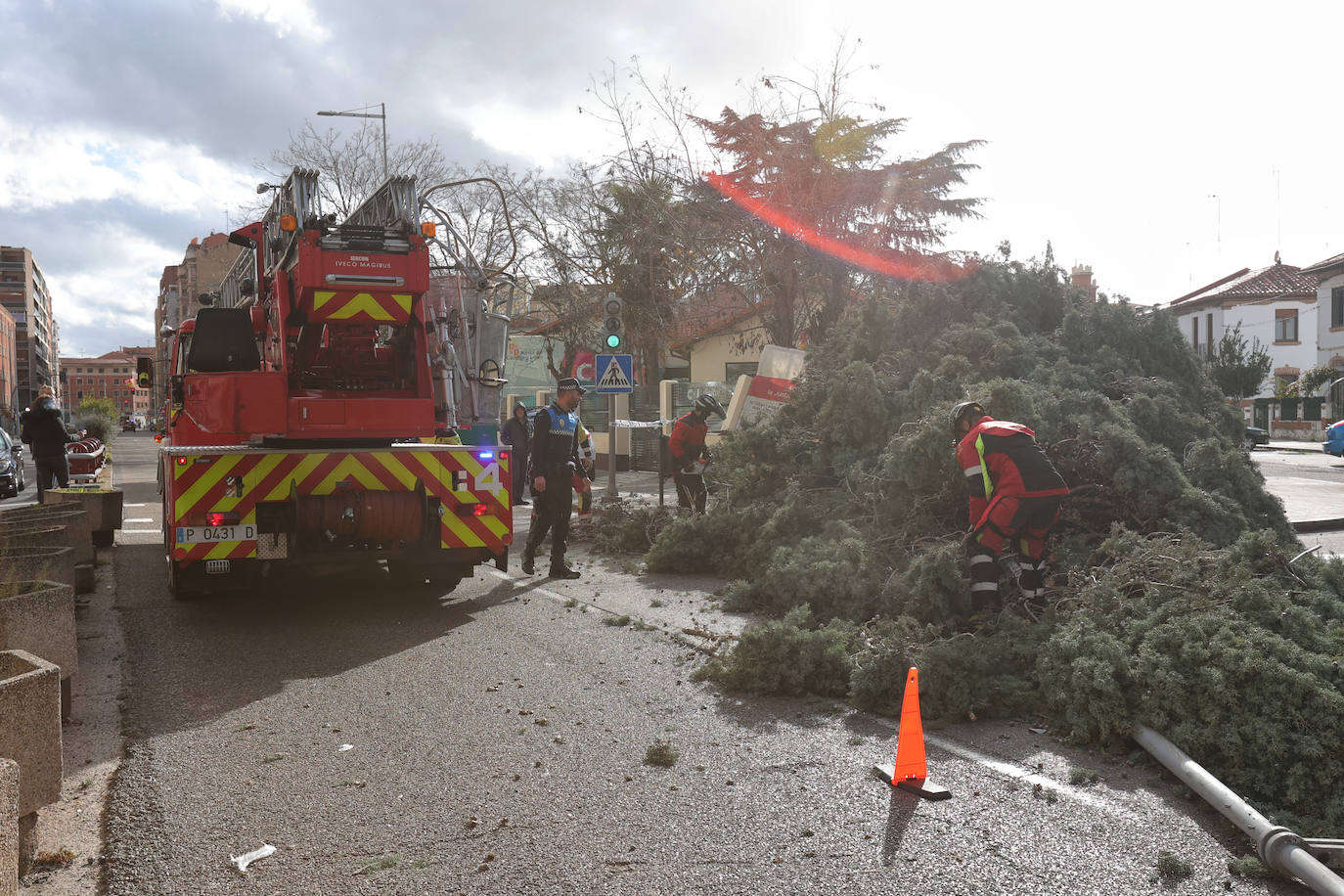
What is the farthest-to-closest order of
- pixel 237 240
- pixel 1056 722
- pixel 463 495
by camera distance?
pixel 237 240, pixel 463 495, pixel 1056 722

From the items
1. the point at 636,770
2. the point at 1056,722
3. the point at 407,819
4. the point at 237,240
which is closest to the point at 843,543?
the point at 1056,722

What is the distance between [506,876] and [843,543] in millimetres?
4685

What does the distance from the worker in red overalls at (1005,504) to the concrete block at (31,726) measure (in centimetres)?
496

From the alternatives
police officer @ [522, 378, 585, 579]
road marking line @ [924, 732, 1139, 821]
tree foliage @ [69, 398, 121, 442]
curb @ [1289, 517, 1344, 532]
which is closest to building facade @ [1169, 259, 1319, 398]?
curb @ [1289, 517, 1344, 532]

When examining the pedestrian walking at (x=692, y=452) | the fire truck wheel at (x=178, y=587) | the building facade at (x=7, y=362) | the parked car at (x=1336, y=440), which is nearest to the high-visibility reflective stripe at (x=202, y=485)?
the fire truck wheel at (x=178, y=587)

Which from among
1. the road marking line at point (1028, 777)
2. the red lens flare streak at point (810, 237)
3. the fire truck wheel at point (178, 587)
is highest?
the red lens flare streak at point (810, 237)

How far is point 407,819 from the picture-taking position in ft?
13.3

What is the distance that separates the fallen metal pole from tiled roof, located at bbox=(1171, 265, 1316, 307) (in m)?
61.8

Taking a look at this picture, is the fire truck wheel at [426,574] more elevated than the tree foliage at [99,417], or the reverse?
the tree foliage at [99,417]

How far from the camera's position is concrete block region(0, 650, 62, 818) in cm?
362

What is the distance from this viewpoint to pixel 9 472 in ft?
69.3

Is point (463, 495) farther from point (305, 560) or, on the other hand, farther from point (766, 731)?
point (766, 731)

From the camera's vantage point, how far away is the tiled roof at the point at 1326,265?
149 ft

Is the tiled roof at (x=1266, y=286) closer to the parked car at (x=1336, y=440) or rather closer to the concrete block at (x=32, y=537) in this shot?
the parked car at (x=1336, y=440)
